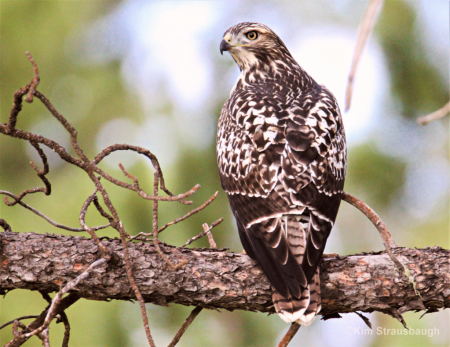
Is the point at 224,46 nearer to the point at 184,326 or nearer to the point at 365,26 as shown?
the point at 184,326

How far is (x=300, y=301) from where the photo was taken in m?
2.50

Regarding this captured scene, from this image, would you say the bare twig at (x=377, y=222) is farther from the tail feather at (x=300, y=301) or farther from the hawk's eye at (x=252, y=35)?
the hawk's eye at (x=252, y=35)

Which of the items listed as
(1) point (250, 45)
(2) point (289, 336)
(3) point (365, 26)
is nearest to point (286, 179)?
(2) point (289, 336)

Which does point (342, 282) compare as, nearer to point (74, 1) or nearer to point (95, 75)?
point (95, 75)

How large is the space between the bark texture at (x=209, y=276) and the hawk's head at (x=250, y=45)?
199cm

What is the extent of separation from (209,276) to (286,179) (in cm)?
67

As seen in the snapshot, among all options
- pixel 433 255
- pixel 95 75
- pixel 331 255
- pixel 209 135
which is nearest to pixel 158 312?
pixel 209 135

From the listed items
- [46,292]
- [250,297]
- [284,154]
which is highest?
[284,154]

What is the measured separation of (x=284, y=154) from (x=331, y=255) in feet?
2.04

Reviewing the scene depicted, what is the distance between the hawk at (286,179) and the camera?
2.53 m

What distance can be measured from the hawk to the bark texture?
A: 0.48 ft

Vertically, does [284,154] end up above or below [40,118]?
below

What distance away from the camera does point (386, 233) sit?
2877mm

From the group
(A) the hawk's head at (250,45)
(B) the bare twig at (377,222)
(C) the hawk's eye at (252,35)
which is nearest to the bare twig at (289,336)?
(B) the bare twig at (377,222)
